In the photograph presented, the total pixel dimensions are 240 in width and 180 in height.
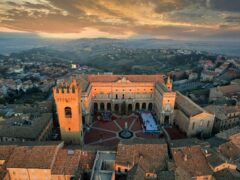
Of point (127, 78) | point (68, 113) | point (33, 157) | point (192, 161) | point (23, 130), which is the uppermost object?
point (127, 78)

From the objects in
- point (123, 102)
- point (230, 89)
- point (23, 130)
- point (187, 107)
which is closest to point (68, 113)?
point (23, 130)

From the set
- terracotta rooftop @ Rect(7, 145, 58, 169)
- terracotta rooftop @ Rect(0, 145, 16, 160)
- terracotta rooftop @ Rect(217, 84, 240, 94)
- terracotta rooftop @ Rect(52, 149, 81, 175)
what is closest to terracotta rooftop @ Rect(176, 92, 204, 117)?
terracotta rooftop @ Rect(217, 84, 240, 94)

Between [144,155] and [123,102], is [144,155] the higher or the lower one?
the higher one

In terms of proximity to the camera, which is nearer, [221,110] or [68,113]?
[68,113]

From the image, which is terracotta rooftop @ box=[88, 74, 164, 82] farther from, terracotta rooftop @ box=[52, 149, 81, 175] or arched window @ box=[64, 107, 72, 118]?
terracotta rooftop @ box=[52, 149, 81, 175]

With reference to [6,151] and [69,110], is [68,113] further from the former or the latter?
[6,151]

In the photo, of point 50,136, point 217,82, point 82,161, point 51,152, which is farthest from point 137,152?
point 217,82
